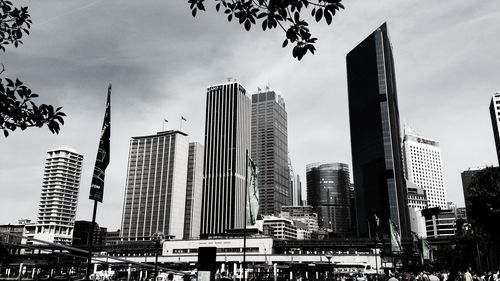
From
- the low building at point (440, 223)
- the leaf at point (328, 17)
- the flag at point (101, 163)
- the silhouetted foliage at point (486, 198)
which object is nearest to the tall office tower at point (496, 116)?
the low building at point (440, 223)

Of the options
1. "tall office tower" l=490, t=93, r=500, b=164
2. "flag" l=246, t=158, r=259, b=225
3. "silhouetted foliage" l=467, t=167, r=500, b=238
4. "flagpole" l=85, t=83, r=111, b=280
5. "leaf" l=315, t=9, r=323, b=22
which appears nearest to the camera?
"leaf" l=315, t=9, r=323, b=22

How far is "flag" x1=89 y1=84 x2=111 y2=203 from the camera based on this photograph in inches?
555

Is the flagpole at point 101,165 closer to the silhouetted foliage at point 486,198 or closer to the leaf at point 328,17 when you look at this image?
the leaf at point 328,17

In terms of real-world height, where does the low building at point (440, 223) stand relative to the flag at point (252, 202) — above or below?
above

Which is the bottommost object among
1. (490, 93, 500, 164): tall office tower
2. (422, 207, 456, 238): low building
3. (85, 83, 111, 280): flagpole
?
(85, 83, 111, 280): flagpole

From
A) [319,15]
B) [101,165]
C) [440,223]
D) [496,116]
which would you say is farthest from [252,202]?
[440,223]

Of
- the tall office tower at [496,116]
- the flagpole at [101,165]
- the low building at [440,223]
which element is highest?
the tall office tower at [496,116]

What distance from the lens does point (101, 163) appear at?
14453 millimetres

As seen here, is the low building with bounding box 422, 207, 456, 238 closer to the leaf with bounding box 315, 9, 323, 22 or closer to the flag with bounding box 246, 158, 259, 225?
the flag with bounding box 246, 158, 259, 225

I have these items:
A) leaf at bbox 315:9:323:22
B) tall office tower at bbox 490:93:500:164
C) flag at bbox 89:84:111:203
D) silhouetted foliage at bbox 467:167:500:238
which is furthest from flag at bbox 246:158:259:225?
tall office tower at bbox 490:93:500:164

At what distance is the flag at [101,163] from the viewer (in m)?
14.1

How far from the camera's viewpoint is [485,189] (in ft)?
148

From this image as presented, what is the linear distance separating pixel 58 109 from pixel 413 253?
130 meters

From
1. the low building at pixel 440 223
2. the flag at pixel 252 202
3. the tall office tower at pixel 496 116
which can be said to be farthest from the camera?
the low building at pixel 440 223
